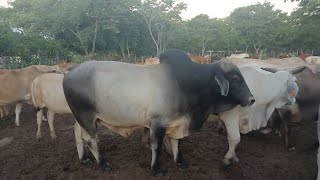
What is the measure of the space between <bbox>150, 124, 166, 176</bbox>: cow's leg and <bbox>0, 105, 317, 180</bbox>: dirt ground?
128 millimetres

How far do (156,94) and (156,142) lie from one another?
0.67 metres

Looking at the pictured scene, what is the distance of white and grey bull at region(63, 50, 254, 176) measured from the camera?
420 cm

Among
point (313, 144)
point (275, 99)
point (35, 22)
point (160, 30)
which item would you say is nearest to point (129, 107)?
point (275, 99)

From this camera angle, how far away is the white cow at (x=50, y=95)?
19.6 ft

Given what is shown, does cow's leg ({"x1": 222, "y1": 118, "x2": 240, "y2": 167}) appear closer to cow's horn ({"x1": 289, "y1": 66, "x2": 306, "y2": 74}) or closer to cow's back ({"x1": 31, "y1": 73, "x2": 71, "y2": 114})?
cow's horn ({"x1": 289, "y1": 66, "x2": 306, "y2": 74})

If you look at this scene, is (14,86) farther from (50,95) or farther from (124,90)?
(124,90)

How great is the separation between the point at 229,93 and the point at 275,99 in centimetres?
113

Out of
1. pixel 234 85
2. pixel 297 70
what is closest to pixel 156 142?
Result: pixel 234 85

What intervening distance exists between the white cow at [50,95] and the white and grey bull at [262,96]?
3.19 m

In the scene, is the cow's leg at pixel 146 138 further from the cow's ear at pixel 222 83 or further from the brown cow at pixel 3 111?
the brown cow at pixel 3 111

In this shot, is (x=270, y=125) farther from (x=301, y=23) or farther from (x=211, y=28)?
(x=211, y=28)

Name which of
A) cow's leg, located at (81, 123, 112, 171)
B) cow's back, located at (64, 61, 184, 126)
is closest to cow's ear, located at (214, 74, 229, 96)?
cow's back, located at (64, 61, 184, 126)

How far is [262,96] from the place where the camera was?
4.91 metres

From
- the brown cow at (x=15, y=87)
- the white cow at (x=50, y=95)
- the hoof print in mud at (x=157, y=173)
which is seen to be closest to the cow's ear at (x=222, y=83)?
the hoof print in mud at (x=157, y=173)
